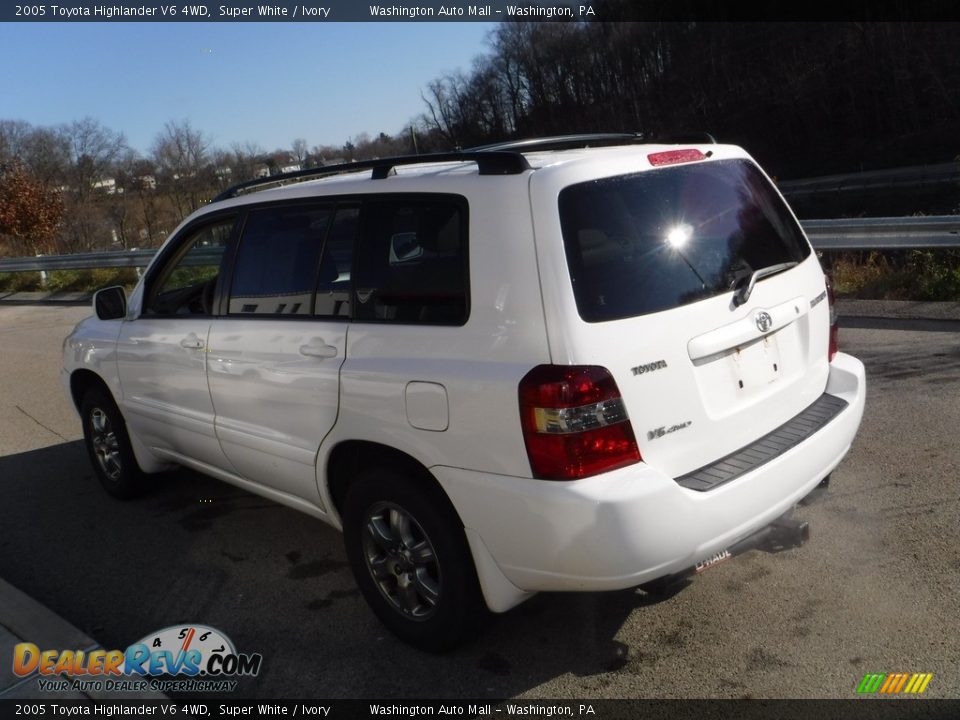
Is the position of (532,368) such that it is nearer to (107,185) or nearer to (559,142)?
(559,142)

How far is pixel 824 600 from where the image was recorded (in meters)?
3.48

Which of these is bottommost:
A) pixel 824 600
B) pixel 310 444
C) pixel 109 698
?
pixel 824 600

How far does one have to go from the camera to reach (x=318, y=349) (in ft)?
11.8

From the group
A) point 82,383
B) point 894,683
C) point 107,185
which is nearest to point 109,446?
point 82,383

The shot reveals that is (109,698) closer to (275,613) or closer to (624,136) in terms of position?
(275,613)

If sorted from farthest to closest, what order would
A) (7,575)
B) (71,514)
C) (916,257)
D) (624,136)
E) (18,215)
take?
1. (18,215)
2. (916,257)
3. (71,514)
4. (7,575)
5. (624,136)

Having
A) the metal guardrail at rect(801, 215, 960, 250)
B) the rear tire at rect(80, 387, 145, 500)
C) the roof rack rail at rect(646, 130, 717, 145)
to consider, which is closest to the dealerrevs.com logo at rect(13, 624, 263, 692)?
the rear tire at rect(80, 387, 145, 500)

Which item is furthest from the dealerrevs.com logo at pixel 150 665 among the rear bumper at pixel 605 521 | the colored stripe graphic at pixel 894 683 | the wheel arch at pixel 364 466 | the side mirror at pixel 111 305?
the colored stripe graphic at pixel 894 683

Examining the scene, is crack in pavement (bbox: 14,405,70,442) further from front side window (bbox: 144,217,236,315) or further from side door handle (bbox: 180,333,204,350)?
side door handle (bbox: 180,333,204,350)

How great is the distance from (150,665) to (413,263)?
1.99 meters

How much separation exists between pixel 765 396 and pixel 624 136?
4.99ft

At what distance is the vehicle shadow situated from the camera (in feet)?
10.8

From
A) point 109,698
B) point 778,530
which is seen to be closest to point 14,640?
point 109,698

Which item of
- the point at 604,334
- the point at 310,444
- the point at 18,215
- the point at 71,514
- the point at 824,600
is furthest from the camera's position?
the point at 18,215
